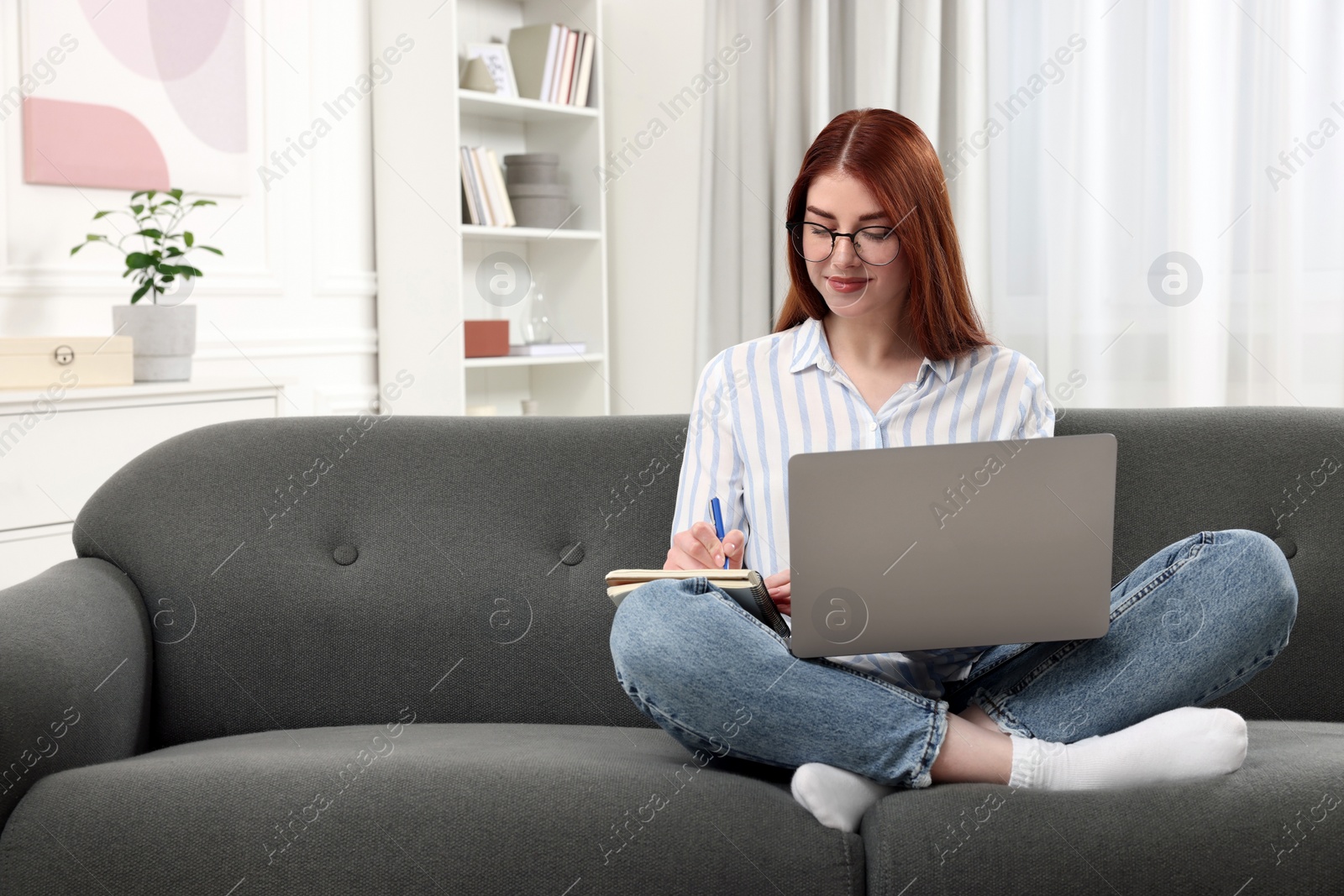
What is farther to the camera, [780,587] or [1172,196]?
[1172,196]

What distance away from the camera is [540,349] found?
11.5 ft

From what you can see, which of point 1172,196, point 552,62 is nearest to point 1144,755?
point 1172,196

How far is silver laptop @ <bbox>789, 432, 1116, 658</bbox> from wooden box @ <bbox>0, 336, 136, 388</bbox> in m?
1.70

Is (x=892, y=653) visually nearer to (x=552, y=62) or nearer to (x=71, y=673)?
(x=71, y=673)

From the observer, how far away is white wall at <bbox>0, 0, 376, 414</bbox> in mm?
2645

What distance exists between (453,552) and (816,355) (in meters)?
0.55

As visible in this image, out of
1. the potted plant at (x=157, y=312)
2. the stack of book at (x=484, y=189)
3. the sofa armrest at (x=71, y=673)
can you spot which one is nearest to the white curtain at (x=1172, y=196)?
the stack of book at (x=484, y=189)

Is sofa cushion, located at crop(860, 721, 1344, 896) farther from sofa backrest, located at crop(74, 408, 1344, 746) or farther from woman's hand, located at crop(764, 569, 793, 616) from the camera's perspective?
sofa backrest, located at crop(74, 408, 1344, 746)

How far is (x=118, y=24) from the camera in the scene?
2.76 m

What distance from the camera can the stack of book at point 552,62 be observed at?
11.5 feet

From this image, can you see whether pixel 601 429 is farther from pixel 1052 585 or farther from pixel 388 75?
pixel 388 75

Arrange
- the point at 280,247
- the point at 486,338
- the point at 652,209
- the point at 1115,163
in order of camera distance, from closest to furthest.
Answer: the point at 1115,163, the point at 280,247, the point at 486,338, the point at 652,209

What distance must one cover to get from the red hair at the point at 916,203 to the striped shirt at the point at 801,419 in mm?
41

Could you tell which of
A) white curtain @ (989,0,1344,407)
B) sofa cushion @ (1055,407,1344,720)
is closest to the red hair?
sofa cushion @ (1055,407,1344,720)
